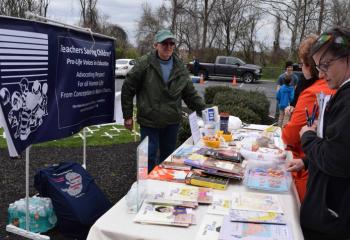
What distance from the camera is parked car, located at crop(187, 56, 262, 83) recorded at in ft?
74.9

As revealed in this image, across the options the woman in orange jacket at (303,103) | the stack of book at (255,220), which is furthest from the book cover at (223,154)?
the stack of book at (255,220)

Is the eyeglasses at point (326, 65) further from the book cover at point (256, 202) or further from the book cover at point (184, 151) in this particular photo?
the book cover at point (184, 151)

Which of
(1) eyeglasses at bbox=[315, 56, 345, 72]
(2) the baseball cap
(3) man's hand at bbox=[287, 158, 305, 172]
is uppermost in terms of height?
(2) the baseball cap

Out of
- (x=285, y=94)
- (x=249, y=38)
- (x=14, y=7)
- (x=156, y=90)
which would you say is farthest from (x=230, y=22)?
(x=156, y=90)

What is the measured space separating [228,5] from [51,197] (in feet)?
104

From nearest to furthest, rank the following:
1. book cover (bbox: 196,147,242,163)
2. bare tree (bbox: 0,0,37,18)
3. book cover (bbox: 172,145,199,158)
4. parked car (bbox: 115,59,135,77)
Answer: book cover (bbox: 196,147,242,163) < book cover (bbox: 172,145,199,158) < bare tree (bbox: 0,0,37,18) < parked car (bbox: 115,59,135,77)

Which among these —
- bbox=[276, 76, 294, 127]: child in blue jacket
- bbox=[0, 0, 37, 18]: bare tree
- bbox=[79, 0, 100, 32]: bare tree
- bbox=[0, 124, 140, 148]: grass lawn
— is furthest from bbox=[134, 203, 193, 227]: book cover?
bbox=[79, 0, 100, 32]: bare tree

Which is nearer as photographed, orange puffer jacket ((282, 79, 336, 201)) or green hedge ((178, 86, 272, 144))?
orange puffer jacket ((282, 79, 336, 201))

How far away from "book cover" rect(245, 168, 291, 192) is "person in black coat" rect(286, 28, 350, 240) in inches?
17.7

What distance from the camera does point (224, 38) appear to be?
114ft

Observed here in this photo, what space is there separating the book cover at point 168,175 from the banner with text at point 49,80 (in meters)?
0.87

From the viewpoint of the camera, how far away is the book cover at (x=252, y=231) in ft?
5.25

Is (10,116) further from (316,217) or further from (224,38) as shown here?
(224,38)

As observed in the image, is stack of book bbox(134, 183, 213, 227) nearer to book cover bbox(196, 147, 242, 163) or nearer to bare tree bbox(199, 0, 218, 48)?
book cover bbox(196, 147, 242, 163)
